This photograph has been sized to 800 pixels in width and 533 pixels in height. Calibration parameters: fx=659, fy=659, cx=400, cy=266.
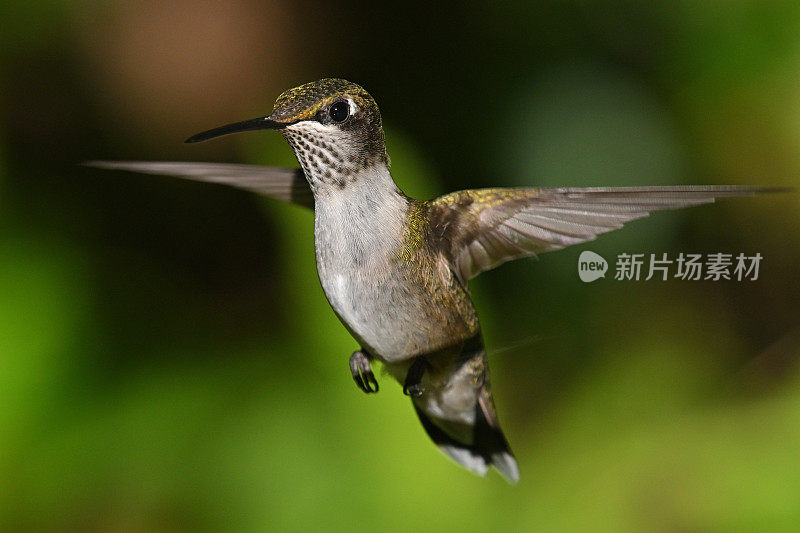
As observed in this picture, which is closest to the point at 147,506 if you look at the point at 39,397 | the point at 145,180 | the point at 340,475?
the point at 39,397

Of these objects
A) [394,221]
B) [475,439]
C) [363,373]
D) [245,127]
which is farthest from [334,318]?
[245,127]

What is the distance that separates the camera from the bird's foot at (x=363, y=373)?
0.57 meters

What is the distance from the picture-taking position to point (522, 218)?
0.55 metres

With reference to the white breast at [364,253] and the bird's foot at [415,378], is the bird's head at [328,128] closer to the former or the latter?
the white breast at [364,253]

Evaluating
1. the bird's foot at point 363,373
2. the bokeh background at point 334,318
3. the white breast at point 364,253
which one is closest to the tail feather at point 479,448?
the bokeh background at point 334,318

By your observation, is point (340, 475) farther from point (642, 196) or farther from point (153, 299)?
point (642, 196)

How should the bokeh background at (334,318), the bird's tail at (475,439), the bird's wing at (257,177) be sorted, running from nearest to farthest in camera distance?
1. the bird's wing at (257,177)
2. the bird's tail at (475,439)
3. the bokeh background at (334,318)

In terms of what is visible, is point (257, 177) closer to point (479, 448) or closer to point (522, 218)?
point (522, 218)

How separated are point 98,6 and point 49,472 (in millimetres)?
936

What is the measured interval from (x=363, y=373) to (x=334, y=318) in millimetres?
570

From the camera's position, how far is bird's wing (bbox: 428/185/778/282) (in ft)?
1.50

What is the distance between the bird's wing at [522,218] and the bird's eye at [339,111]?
118mm

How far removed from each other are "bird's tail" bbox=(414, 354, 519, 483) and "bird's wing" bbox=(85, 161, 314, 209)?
33 cm

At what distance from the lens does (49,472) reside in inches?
49.4
